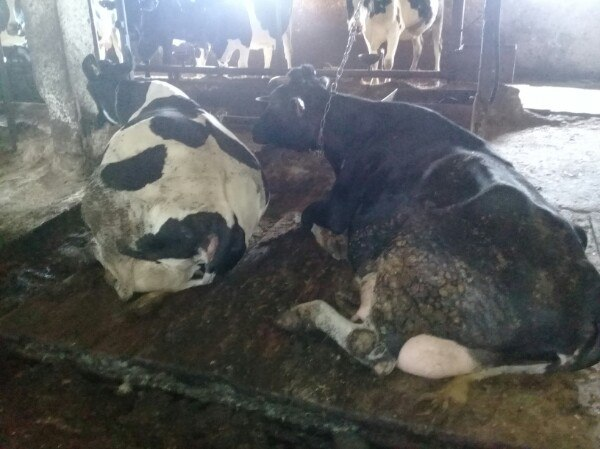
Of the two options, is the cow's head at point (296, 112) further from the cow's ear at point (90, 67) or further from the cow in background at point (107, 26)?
the cow in background at point (107, 26)

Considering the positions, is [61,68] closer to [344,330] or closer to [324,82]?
[324,82]

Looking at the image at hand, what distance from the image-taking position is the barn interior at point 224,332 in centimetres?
245

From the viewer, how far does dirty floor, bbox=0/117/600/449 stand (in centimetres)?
242

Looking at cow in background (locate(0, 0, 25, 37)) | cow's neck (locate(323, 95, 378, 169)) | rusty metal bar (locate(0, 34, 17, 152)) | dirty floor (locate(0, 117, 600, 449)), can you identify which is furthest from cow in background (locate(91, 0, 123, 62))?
cow in background (locate(0, 0, 25, 37))

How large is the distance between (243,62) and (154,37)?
1815 mm

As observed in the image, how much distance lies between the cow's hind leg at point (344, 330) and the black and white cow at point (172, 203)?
1.69 feet

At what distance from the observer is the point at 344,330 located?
272 cm

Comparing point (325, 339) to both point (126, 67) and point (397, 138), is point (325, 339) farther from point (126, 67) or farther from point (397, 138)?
point (126, 67)

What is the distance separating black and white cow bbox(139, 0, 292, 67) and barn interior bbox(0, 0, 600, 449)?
1.93m

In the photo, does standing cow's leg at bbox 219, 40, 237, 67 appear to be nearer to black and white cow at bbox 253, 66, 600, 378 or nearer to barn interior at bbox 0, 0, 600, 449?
barn interior at bbox 0, 0, 600, 449

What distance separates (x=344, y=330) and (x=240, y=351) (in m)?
0.55

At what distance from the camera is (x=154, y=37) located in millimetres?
7215

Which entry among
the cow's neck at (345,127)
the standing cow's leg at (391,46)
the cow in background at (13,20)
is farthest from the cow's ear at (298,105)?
the cow in background at (13,20)

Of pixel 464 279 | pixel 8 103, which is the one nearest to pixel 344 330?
pixel 464 279
